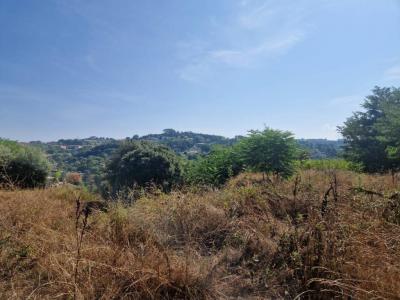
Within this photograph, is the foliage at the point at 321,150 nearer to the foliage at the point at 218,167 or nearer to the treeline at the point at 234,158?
the treeline at the point at 234,158

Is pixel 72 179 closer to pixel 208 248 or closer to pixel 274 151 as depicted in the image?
pixel 274 151

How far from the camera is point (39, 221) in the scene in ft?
13.7

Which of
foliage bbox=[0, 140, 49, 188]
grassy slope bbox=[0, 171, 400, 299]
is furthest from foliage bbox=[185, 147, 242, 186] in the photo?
grassy slope bbox=[0, 171, 400, 299]

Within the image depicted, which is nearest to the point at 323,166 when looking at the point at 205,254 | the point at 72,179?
the point at 72,179

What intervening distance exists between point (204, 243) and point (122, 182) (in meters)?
18.4

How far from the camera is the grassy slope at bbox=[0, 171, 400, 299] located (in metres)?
2.56

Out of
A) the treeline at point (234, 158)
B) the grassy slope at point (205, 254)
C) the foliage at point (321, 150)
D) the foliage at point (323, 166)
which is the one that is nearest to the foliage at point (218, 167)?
the treeline at point (234, 158)

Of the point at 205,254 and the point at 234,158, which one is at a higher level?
the point at 234,158

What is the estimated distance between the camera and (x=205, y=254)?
3.62 meters

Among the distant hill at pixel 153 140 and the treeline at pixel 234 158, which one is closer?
the treeline at pixel 234 158

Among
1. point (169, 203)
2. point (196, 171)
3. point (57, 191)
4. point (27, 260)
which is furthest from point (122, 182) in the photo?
point (27, 260)

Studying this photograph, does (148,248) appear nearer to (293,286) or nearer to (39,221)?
(293,286)

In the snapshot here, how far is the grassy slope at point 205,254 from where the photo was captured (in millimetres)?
2564

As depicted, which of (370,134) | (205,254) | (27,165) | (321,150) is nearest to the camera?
(205,254)
